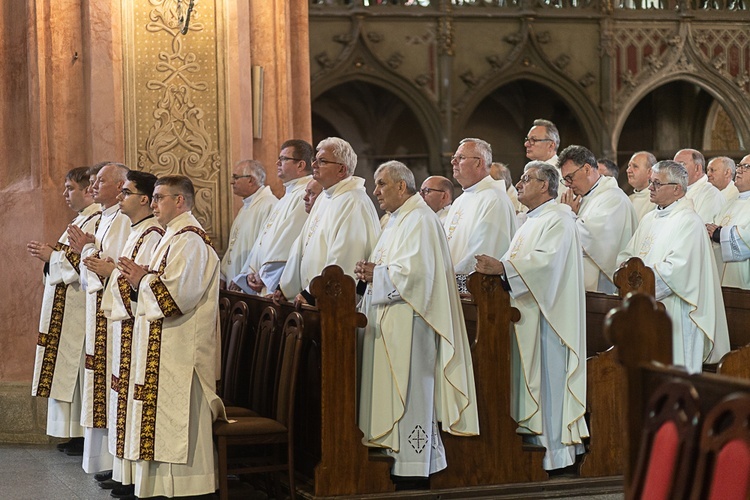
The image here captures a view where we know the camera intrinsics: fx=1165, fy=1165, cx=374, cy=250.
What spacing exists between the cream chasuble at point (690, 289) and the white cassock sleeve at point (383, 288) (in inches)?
74.7

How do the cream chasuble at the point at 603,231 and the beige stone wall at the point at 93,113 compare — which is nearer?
the cream chasuble at the point at 603,231

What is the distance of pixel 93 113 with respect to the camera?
7703 mm

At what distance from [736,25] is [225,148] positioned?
1007 centimetres

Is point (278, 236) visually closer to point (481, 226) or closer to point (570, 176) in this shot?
point (481, 226)

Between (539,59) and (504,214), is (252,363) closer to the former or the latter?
(504,214)

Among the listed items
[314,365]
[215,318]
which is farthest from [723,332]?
[215,318]

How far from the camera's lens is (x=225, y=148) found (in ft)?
26.3

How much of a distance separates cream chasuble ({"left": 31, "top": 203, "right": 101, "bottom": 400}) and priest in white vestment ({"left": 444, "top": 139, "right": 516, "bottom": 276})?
2.28 meters

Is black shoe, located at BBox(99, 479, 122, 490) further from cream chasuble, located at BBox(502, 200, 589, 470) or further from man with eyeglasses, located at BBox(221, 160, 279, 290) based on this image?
cream chasuble, located at BBox(502, 200, 589, 470)

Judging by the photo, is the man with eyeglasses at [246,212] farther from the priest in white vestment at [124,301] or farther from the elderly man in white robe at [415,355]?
the elderly man in white robe at [415,355]

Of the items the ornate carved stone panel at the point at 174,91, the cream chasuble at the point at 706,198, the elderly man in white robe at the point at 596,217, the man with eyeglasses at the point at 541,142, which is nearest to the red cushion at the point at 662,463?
the elderly man in white robe at the point at 596,217

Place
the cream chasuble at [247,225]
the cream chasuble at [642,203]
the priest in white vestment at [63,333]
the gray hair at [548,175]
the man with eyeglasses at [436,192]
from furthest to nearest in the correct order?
the cream chasuble at [642,203], the cream chasuble at [247,225], the man with eyeglasses at [436,192], the priest in white vestment at [63,333], the gray hair at [548,175]

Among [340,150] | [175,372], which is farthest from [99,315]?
[340,150]

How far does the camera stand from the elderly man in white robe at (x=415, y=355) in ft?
18.8
